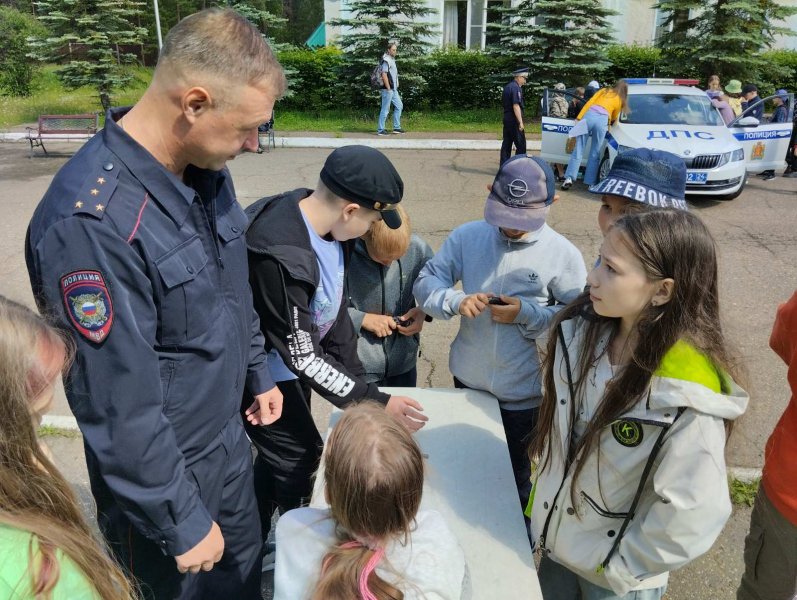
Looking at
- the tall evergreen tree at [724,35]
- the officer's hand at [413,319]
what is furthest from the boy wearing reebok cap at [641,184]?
the tall evergreen tree at [724,35]

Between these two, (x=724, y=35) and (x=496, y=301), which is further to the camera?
(x=724, y=35)

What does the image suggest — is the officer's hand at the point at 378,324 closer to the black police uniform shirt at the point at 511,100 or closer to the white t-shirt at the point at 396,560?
the white t-shirt at the point at 396,560

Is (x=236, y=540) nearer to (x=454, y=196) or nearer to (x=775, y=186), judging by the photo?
(x=454, y=196)

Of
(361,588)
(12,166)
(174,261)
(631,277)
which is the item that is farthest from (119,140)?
(12,166)

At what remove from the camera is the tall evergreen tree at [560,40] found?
1650cm

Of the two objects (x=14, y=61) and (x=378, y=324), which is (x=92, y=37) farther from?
(x=378, y=324)

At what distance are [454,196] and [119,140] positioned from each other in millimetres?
8179

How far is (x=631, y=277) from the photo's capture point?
177 centimetres

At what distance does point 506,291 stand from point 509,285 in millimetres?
28

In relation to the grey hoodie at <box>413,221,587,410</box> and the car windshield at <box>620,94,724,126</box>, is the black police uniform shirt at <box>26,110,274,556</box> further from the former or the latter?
the car windshield at <box>620,94,724,126</box>

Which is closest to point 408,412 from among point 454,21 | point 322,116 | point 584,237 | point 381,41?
point 584,237

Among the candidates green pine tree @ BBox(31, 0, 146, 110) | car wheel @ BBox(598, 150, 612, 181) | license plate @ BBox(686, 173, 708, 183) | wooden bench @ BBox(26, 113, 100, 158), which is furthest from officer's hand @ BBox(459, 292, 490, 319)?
green pine tree @ BBox(31, 0, 146, 110)

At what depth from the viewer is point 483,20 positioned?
21734mm

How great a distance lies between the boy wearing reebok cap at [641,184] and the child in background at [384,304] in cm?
87
